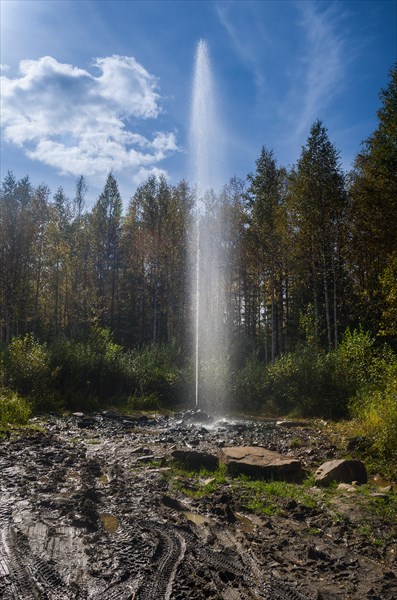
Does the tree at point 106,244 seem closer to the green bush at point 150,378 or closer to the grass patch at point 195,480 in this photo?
the green bush at point 150,378

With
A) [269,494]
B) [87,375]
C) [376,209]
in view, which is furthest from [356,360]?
[87,375]

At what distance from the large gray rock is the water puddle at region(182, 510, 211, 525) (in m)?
2.26

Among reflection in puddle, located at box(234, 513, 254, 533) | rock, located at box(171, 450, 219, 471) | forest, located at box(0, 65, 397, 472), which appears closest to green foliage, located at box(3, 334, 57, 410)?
forest, located at box(0, 65, 397, 472)

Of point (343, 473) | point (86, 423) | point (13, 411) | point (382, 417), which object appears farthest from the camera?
point (86, 423)

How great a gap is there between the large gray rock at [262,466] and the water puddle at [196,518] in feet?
7.41

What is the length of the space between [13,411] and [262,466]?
319 inches

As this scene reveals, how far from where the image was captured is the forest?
16.2 meters

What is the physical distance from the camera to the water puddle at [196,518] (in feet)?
18.7

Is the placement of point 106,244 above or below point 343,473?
above

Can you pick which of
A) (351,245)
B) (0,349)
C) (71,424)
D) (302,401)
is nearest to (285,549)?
(71,424)

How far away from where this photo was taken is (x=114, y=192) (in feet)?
131

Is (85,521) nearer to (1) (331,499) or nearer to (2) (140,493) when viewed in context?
(2) (140,493)

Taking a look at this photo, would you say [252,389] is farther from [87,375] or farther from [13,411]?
[13,411]

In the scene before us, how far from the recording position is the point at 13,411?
12.9 metres
